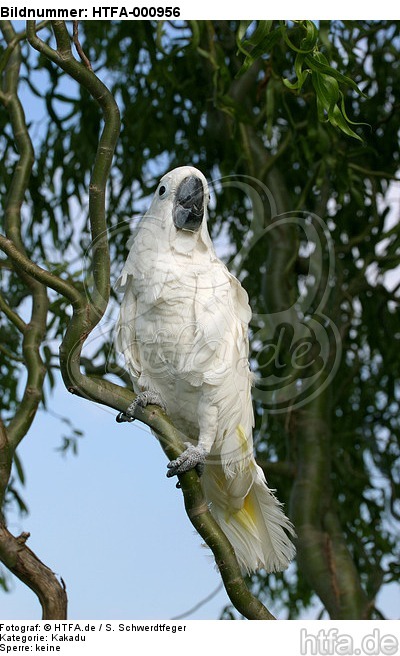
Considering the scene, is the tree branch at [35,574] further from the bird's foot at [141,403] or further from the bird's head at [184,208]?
the bird's head at [184,208]

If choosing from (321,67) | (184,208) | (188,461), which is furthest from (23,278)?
(321,67)

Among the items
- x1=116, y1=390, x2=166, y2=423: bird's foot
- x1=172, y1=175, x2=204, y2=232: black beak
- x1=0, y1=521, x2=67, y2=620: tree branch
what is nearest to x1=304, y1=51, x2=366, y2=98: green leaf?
x1=172, y1=175, x2=204, y2=232: black beak

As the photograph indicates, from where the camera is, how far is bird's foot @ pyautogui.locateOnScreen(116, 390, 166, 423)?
1424mm

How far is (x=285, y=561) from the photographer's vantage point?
169 centimetres

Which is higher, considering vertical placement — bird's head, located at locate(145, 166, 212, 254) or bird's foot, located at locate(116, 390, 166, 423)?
bird's head, located at locate(145, 166, 212, 254)

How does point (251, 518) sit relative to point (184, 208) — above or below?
below

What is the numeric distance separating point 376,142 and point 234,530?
1375 mm

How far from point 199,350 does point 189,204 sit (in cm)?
28

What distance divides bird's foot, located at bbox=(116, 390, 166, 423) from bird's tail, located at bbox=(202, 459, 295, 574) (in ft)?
0.63

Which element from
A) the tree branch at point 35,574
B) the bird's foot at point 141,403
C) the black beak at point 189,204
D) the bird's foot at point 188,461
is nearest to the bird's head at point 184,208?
the black beak at point 189,204

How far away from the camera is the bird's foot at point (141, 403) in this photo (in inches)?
56.1

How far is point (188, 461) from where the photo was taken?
4.92 ft

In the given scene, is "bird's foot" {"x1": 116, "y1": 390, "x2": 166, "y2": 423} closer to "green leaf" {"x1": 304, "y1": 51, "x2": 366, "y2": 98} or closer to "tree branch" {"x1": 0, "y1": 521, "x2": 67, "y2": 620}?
"tree branch" {"x1": 0, "y1": 521, "x2": 67, "y2": 620}

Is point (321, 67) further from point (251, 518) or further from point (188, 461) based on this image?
point (251, 518)
